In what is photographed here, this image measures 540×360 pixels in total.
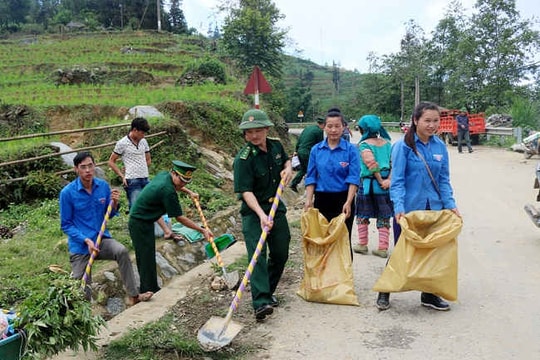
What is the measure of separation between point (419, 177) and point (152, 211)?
8.62 feet

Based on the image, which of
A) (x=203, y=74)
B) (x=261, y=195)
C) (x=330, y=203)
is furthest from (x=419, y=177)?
(x=203, y=74)

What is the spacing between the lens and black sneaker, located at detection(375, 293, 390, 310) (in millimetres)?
4402

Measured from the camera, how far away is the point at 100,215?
4832mm

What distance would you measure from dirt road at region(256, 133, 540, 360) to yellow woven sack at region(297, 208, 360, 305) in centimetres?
12

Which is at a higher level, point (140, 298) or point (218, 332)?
point (218, 332)

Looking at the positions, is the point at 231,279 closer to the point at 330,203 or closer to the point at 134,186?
the point at 330,203

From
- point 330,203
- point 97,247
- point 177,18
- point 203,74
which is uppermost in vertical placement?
point 177,18

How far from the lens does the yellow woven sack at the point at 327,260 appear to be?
15.1ft

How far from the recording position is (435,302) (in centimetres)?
437

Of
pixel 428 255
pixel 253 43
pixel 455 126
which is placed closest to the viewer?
pixel 428 255

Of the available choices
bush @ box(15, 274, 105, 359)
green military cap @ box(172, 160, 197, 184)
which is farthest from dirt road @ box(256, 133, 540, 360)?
green military cap @ box(172, 160, 197, 184)

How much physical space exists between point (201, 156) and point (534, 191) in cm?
677

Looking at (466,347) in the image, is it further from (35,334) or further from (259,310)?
(35,334)

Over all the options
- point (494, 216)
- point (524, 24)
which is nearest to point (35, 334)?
point (494, 216)
